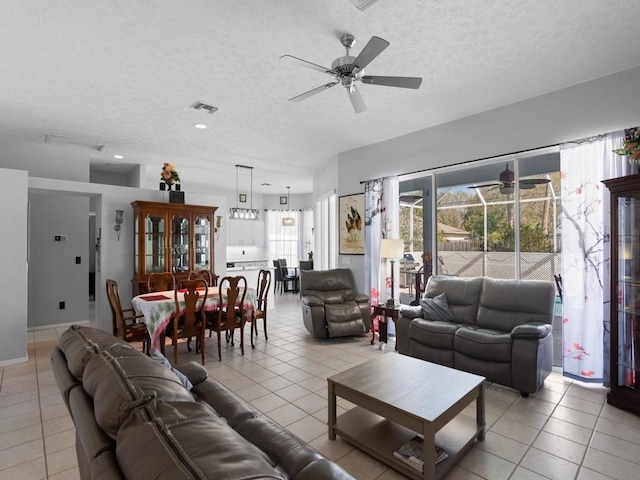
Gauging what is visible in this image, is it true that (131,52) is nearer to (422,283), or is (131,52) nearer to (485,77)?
(485,77)

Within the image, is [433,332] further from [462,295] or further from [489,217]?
[489,217]

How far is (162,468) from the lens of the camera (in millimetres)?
676

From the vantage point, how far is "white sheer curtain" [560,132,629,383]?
3.18 meters

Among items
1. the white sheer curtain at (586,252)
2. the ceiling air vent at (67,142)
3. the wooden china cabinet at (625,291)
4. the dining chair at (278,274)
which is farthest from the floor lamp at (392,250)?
the dining chair at (278,274)

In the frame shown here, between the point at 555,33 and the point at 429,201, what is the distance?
259 centimetres

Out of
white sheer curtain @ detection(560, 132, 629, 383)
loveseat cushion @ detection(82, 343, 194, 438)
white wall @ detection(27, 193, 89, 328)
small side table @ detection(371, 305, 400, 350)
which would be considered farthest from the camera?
white wall @ detection(27, 193, 89, 328)

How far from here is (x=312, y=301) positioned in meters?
4.70

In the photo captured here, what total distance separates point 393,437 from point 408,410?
0.45 metres

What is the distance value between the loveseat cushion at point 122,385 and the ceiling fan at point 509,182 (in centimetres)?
420

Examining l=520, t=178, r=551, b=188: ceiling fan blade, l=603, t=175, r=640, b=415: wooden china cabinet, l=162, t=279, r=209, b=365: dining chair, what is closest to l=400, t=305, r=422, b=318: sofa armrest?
l=603, t=175, r=640, b=415: wooden china cabinet

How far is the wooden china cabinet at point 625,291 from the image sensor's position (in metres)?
2.74

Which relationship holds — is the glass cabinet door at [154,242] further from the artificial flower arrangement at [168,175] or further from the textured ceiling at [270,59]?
the textured ceiling at [270,59]

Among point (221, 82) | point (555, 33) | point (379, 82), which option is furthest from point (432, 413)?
point (221, 82)

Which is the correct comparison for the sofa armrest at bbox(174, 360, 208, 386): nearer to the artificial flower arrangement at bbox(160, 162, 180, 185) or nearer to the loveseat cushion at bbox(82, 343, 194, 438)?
the loveseat cushion at bbox(82, 343, 194, 438)
